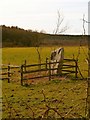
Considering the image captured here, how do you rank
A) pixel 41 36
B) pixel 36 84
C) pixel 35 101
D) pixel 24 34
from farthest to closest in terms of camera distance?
pixel 24 34
pixel 41 36
pixel 36 84
pixel 35 101

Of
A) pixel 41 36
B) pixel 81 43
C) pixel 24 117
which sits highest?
pixel 41 36

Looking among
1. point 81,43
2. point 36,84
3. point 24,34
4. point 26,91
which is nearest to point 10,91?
point 26,91

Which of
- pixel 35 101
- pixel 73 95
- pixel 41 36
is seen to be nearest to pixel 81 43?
pixel 35 101

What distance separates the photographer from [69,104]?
8.97 m

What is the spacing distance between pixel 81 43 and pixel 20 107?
6.40 m

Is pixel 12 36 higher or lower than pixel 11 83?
A: higher

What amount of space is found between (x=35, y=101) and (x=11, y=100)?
0.78 m

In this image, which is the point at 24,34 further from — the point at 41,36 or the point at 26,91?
the point at 26,91

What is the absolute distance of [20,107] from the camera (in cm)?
861

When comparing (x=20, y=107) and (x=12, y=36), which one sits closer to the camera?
(x=20, y=107)

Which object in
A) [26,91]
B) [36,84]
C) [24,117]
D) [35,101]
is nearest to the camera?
[24,117]

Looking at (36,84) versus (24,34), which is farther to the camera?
(24,34)

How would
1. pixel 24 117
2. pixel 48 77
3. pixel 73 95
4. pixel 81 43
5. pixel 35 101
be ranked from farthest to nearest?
pixel 48 77
pixel 73 95
pixel 35 101
pixel 24 117
pixel 81 43

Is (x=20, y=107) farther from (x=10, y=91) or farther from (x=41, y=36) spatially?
(x=41, y=36)
